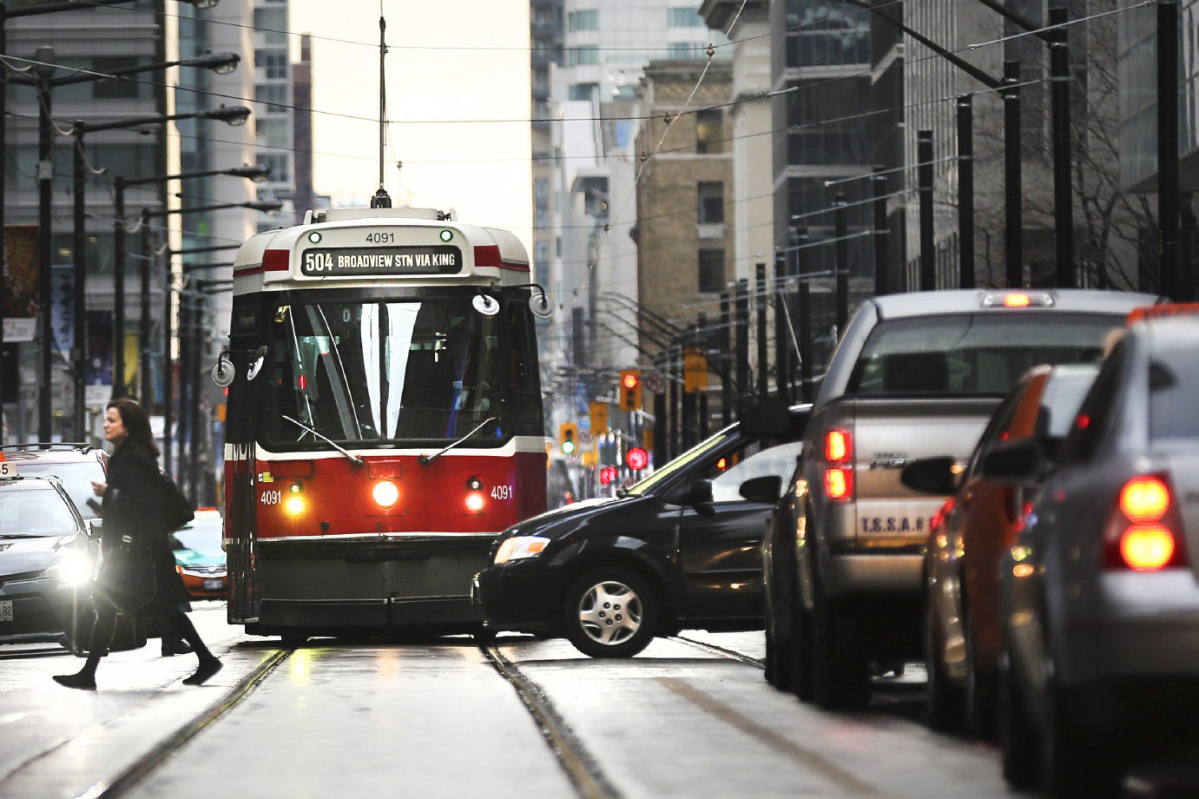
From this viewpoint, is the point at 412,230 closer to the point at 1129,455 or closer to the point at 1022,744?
the point at 1022,744

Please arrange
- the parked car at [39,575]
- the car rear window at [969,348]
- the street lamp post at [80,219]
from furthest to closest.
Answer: the street lamp post at [80,219], the parked car at [39,575], the car rear window at [969,348]

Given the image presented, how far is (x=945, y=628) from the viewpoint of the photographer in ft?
36.9

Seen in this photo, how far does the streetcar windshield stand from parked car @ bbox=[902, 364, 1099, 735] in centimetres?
1021

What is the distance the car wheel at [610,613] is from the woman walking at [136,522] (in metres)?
3.18

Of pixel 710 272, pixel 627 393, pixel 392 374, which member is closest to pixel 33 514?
pixel 392 374

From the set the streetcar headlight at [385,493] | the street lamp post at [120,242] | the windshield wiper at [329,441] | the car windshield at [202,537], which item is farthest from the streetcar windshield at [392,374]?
the street lamp post at [120,242]

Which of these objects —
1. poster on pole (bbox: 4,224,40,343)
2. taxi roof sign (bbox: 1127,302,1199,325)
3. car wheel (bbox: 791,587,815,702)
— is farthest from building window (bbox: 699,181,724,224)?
taxi roof sign (bbox: 1127,302,1199,325)

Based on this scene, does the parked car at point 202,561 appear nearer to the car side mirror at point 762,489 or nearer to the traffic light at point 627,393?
the traffic light at point 627,393

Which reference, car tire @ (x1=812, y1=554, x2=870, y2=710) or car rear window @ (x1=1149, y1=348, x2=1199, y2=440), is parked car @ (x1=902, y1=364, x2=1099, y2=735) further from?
car tire @ (x1=812, y1=554, x2=870, y2=710)

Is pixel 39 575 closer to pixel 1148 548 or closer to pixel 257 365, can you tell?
pixel 257 365

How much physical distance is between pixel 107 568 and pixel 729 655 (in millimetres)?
5464

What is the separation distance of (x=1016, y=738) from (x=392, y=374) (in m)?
12.9

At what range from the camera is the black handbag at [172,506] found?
55.5 feet

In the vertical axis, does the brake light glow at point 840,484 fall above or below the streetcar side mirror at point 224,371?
below
